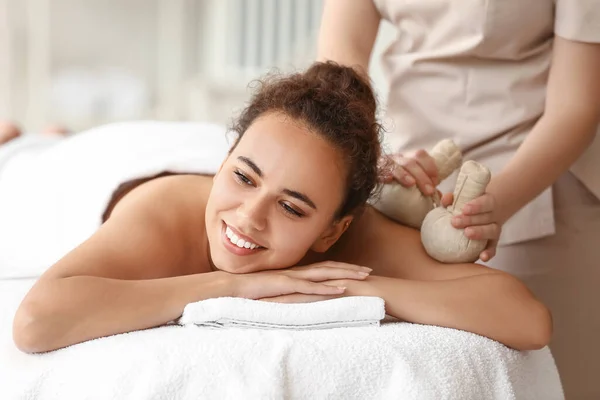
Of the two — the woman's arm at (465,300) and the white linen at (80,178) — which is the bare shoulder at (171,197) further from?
the woman's arm at (465,300)

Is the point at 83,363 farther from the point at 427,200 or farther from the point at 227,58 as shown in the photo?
the point at 227,58

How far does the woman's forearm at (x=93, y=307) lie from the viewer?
3.57ft

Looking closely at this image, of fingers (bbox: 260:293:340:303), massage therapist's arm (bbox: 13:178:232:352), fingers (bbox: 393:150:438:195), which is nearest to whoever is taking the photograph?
massage therapist's arm (bbox: 13:178:232:352)

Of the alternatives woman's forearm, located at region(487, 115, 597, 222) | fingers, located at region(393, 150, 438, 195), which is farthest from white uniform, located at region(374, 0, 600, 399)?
fingers, located at region(393, 150, 438, 195)

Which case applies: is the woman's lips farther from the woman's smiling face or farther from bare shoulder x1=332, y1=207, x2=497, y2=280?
bare shoulder x1=332, y1=207, x2=497, y2=280

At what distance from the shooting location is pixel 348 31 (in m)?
1.77

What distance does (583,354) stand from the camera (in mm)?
1765

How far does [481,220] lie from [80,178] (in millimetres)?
917

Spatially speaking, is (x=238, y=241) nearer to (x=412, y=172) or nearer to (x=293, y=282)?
(x=293, y=282)

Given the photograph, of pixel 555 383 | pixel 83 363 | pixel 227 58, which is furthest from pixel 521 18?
pixel 227 58

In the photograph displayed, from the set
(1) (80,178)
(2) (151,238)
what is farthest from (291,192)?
(1) (80,178)

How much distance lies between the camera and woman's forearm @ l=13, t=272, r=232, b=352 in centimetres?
109

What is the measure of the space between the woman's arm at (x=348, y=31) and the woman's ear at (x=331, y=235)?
17.8 inches

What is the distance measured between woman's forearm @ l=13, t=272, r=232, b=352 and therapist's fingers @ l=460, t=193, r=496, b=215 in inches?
17.4
